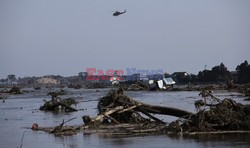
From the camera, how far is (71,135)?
17.4 metres

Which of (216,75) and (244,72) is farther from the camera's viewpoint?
(216,75)

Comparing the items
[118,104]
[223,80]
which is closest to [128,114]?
[118,104]

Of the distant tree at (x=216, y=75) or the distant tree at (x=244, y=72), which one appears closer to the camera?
the distant tree at (x=244, y=72)

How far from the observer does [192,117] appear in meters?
16.9

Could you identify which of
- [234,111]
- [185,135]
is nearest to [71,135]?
[185,135]

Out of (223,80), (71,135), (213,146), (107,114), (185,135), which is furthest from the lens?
(223,80)

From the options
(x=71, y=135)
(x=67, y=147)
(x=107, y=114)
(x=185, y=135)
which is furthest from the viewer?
(x=107, y=114)

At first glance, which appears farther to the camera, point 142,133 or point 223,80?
point 223,80

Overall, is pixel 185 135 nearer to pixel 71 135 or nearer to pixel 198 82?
pixel 71 135

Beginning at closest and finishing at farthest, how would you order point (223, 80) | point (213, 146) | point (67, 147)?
point (213, 146), point (67, 147), point (223, 80)

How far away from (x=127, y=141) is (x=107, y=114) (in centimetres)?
447

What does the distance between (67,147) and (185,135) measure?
4084mm

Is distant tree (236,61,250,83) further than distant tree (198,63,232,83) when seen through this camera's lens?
No

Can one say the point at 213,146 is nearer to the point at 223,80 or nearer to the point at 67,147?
the point at 67,147
